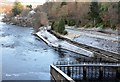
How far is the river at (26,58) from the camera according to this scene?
20375 mm

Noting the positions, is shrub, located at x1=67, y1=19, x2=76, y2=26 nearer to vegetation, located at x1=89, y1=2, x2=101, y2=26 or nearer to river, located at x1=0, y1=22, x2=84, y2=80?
vegetation, located at x1=89, y1=2, x2=101, y2=26

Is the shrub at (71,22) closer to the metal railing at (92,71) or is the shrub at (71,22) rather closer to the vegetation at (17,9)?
the vegetation at (17,9)

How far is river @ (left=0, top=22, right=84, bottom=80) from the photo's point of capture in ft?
66.8

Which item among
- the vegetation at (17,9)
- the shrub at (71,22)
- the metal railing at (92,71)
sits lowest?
the vegetation at (17,9)

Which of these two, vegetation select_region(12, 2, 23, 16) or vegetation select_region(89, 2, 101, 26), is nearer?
vegetation select_region(89, 2, 101, 26)

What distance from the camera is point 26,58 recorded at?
25766mm

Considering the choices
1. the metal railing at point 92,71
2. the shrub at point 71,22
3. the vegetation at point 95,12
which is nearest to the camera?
the metal railing at point 92,71

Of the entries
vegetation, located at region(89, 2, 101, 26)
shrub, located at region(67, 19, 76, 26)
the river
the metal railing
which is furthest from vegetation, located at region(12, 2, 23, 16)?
the metal railing

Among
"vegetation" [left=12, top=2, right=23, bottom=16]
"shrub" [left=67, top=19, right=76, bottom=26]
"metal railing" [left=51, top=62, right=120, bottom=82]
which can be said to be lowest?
"vegetation" [left=12, top=2, right=23, bottom=16]

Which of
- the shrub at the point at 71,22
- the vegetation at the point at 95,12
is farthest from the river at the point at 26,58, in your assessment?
the shrub at the point at 71,22

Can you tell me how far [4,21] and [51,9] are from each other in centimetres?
1276

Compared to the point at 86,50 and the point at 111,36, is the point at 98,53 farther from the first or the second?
the point at 111,36

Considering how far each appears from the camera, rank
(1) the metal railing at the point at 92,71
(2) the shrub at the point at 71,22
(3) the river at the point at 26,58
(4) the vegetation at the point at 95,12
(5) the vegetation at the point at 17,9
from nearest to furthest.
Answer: (1) the metal railing at the point at 92,71 < (3) the river at the point at 26,58 < (4) the vegetation at the point at 95,12 < (2) the shrub at the point at 71,22 < (5) the vegetation at the point at 17,9

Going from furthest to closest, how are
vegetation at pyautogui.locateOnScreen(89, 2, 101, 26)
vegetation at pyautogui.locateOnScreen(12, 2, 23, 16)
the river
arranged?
vegetation at pyautogui.locateOnScreen(12, 2, 23, 16), vegetation at pyautogui.locateOnScreen(89, 2, 101, 26), the river
